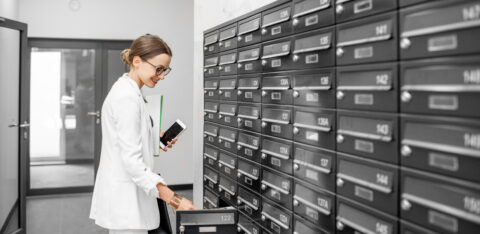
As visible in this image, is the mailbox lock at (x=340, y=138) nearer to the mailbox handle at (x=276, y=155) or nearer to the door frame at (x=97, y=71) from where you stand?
the mailbox handle at (x=276, y=155)

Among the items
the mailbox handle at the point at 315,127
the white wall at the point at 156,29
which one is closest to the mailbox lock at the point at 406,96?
the mailbox handle at the point at 315,127

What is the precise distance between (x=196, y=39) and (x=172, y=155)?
3.11 meters

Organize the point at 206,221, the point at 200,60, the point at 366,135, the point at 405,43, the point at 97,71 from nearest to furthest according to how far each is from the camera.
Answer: the point at 405,43
the point at 366,135
the point at 206,221
the point at 200,60
the point at 97,71

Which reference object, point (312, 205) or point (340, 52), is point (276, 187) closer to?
point (312, 205)

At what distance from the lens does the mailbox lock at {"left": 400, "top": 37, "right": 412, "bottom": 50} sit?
114cm

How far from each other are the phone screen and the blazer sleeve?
62 cm

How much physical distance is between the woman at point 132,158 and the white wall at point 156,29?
→ 4.07 m

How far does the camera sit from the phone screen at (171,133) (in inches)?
96.6

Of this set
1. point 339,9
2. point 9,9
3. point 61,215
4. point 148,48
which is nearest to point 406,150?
point 339,9

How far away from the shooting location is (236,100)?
2430 millimetres

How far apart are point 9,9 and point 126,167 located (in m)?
3.75

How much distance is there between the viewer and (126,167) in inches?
71.4

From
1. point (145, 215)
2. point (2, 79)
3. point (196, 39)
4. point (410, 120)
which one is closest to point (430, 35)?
point (410, 120)

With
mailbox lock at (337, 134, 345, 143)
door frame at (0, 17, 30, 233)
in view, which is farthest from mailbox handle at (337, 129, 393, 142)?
door frame at (0, 17, 30, 233)
